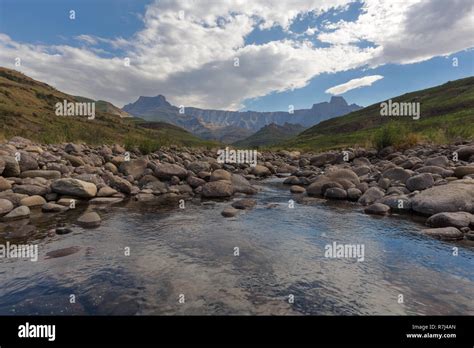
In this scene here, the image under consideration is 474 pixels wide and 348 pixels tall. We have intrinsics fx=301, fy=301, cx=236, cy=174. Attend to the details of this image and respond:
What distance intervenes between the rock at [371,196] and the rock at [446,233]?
546 cm

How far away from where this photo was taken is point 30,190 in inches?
599

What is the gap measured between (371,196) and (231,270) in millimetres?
11910

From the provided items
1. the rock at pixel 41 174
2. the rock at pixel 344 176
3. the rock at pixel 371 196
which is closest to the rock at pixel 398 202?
the rock at pixel 371 196

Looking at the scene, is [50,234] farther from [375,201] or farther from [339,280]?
[375,201]

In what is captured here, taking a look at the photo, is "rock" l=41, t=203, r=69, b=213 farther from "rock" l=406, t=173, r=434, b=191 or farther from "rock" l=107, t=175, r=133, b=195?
"rock" l=406, t=173, r=434, b=191

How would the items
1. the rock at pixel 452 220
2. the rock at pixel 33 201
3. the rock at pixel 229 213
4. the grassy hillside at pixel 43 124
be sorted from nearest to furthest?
the rock at pixel 452 220 → the rock at pixel 33 201 → the rock at pixel 229 213 → the grassy hillside at pixel 43 124

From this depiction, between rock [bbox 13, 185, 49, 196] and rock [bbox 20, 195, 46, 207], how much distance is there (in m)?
0.76

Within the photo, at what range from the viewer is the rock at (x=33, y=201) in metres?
14.1

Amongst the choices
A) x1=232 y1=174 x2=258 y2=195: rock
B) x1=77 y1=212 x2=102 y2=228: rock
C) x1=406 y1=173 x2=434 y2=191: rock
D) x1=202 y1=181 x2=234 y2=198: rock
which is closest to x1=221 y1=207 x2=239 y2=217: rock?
x1=202 y1=181 x2=234 y2=198: rock

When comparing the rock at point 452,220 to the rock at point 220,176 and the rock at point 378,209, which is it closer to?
the rock at point 378,209

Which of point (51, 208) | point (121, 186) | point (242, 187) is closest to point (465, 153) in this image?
point (242, 187)

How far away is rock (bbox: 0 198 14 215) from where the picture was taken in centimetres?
1288
